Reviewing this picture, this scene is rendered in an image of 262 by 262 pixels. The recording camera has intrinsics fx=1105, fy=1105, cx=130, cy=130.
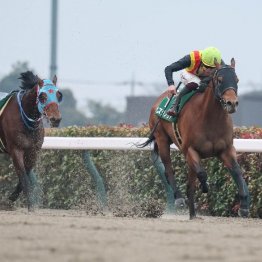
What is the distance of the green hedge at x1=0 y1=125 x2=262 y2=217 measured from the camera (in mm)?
11305

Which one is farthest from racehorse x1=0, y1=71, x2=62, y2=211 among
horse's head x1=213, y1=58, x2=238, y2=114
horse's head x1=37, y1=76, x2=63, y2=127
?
horse's head x1=213, y1=58, x2=238, y2=114

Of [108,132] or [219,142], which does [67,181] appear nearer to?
[108,132]

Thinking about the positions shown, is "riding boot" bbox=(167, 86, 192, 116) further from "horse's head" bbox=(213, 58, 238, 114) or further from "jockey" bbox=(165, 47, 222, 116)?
"horse's head" bbox=(213, 58, 238, 114)

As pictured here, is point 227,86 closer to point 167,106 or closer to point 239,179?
point 239,179

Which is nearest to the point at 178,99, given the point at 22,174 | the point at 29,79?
the point at 22,174

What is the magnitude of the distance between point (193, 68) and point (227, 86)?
0.93m

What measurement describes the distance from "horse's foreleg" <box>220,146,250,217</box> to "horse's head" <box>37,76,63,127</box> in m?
1.95

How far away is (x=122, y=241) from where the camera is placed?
700 cm

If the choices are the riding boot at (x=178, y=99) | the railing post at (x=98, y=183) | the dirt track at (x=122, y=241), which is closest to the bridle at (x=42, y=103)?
the riding boot at (x=178, y=99)

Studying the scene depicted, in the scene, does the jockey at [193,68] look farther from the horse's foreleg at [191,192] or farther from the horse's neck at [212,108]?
the horse's foreleg at [191,192]

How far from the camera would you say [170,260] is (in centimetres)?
604

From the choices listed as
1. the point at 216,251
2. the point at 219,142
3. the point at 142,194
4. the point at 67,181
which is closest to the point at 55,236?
the point at 216,251

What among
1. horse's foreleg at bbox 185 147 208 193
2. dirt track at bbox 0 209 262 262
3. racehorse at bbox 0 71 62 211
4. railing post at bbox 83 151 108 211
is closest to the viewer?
dirt track at bbox 0 209 262 262

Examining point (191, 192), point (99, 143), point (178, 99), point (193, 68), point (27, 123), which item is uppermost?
point (193, 68)
